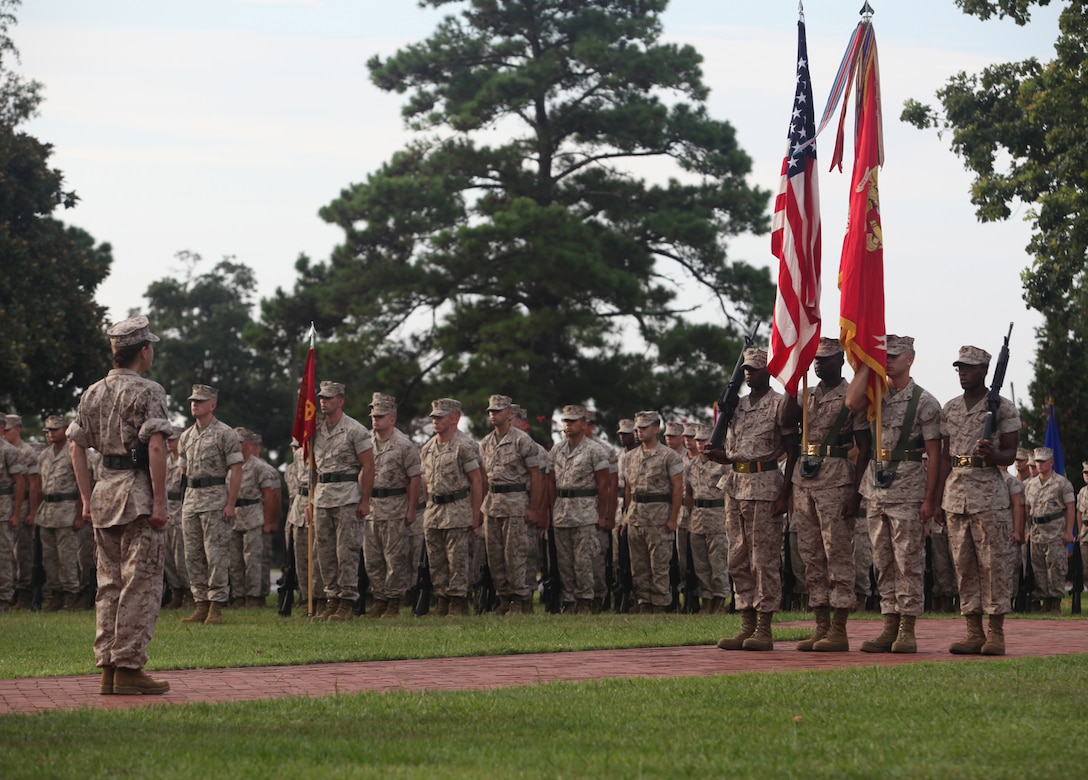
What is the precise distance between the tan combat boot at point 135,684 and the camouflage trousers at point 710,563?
9.97 metres

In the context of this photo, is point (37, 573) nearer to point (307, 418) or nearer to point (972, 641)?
point (307, 418)

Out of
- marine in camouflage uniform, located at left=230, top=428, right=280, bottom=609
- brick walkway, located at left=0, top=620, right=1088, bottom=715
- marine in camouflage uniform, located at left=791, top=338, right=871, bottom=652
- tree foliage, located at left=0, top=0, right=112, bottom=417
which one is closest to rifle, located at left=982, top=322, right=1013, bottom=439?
marine in camouflage uniform, located at left=791, top=338, right=871, bottom=652

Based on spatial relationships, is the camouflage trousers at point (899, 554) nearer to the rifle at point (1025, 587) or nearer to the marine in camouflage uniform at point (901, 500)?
the marine in camouflage uniform at point (901, 500)

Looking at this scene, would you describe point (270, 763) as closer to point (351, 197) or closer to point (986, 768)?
point (986, 768)

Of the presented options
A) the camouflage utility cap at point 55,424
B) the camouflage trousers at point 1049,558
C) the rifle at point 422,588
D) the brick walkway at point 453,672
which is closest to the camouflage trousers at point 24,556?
the camouflage utility cap at point 55,424

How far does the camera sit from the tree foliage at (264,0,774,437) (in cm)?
3450

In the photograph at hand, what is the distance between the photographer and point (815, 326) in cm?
1198

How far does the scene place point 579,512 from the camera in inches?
699

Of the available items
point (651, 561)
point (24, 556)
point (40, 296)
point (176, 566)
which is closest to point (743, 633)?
point (651, 561)

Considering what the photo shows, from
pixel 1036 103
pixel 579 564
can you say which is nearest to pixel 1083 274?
pixel 1036 103

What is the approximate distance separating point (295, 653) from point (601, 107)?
91.5 ft

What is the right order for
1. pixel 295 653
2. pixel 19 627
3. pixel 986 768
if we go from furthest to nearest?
pixel 19 627 → pixel 295 653 → pixel 986 768

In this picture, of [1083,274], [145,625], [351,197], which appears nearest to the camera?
[145,625]

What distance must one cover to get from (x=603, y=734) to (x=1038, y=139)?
22062mm
